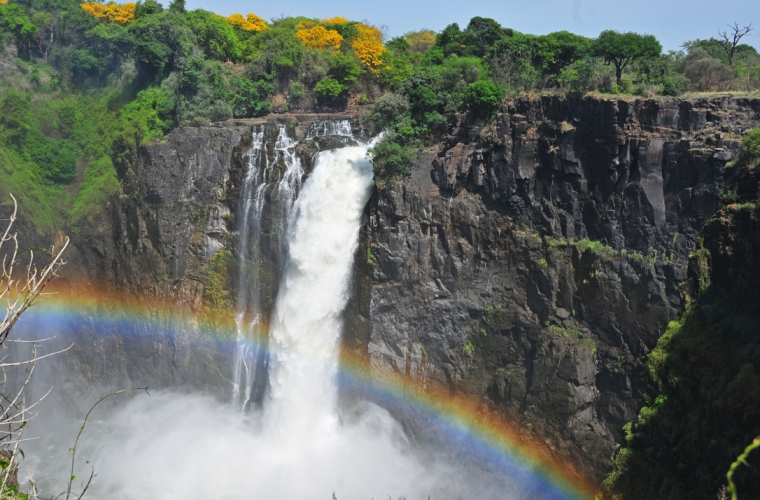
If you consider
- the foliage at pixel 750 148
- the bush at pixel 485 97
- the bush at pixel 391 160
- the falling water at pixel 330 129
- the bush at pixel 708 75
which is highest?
the bush at pixel 708 75

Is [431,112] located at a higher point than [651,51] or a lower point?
lower

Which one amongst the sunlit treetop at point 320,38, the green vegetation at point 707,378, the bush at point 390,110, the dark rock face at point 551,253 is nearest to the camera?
the green vegetation at point 707,378

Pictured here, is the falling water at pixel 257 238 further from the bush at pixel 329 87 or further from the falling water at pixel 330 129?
the bush at pixel 329 87

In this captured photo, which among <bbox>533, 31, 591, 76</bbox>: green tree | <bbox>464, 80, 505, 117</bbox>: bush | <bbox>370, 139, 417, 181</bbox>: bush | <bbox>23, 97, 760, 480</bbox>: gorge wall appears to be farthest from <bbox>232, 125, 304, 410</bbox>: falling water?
<bbox>533, 31, 591, 76</bbox>: green tree

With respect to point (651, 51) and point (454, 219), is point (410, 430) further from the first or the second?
point (651, 51)

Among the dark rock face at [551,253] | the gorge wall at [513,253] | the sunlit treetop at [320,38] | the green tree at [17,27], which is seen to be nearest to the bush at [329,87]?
the sunlit treetop at [320,38]

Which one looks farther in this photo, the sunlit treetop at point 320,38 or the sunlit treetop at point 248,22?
the sunlit treetop at point 248,22

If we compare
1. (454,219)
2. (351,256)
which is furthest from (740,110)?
(351,256)
